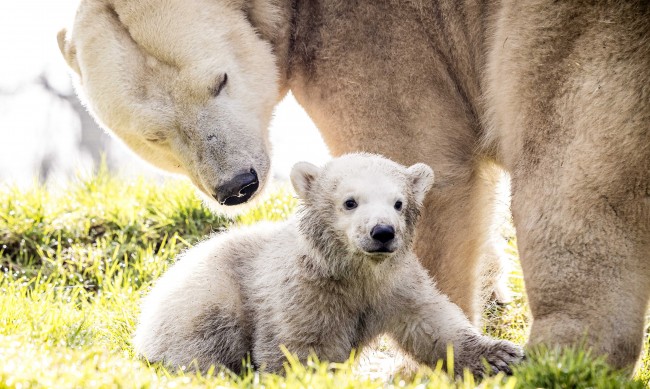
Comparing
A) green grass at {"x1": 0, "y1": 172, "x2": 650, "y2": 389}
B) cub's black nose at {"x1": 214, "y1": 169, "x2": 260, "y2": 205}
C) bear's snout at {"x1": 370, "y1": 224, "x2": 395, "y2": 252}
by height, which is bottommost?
green grass at {"x1": 0, "y1": 172, "x2": 650, "y2": 389}

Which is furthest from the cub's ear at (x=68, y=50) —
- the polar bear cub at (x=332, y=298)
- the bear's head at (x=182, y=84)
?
the polar bear cub at (x=332, y=298)

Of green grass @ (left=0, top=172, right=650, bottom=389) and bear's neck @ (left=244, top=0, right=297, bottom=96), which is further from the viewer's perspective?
bear's neck @ (left=244, top=0, right=297, bottom=96)

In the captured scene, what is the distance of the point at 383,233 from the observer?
434 centimetres

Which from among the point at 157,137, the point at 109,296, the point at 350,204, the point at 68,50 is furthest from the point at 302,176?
the point at 109,296

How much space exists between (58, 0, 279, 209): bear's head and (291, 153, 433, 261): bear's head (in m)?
0.62

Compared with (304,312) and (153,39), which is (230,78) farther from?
(304,312)

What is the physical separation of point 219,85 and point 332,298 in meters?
1.50

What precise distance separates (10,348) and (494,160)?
2624 millimetres

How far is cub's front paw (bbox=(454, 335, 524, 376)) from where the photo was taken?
4582 mm

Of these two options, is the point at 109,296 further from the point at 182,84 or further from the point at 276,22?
the point at 276,22

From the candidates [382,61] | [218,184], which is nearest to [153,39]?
[218,184]

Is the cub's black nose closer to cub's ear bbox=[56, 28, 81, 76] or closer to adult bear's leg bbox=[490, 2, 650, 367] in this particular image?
cub's ear bbox=[56, 28, 81, 76]

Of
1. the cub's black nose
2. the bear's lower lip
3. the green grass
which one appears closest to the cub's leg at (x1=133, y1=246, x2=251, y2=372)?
the green grass

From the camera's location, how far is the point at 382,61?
5.27m
